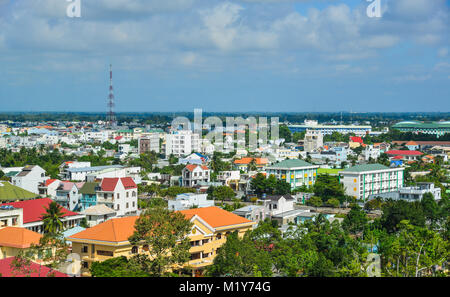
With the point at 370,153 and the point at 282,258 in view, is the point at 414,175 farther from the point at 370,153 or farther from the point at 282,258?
the point at 282,258

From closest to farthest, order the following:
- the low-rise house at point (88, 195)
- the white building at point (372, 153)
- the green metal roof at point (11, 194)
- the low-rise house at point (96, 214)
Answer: the low-rise house at point (96, 214), the green metal roof at point (11, 194), the low-rise house at point (88, 195), the white building at point (372, 153)

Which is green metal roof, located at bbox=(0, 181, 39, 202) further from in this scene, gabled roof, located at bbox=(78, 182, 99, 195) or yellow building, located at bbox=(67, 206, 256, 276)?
yellow building, located at bbox=(67, 206, 256, 276)

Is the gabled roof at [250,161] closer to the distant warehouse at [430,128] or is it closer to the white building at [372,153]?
the white building at [372,153]

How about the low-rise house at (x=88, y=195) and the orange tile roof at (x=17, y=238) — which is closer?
the orange tile roof at (x=17, y=238)

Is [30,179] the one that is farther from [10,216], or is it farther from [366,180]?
[366,180]

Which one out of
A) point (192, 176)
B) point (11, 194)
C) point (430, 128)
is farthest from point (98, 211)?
point (430, 128)

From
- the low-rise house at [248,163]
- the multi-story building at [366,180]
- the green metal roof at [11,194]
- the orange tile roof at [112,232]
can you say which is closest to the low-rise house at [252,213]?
the orange tile roof at [112,232]

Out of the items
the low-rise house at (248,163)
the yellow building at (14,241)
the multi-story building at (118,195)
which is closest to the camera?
the yellow building at (14,241)
